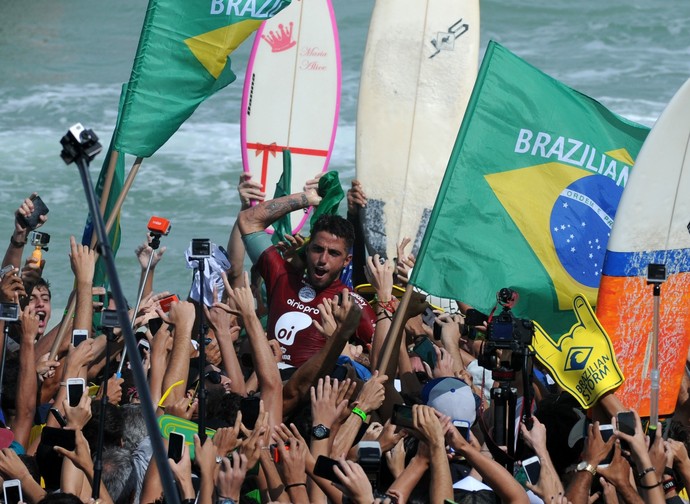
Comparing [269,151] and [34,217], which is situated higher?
[269,151]

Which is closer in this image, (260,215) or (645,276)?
(645,276)

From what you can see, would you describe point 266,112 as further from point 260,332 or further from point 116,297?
point 116,297

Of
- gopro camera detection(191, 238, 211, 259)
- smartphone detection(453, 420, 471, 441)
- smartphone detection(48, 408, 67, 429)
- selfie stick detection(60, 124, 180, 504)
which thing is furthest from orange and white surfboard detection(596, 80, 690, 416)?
selfie stick detection(60, 124, 180, 504)

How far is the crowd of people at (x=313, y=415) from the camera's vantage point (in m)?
3.93

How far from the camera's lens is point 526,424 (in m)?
4.18

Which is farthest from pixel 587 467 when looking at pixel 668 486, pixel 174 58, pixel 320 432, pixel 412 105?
pixel 412 105

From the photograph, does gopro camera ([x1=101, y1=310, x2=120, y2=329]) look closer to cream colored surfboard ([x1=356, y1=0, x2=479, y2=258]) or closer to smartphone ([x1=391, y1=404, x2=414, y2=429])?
smartphone ([x1=391, y1=404, x2=414, y2=429])

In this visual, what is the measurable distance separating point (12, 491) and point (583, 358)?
78.2 inches

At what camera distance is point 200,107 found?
59.7 feet

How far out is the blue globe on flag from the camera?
5477 mm

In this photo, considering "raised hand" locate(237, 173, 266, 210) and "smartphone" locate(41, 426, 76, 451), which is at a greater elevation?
"raised hand" locate(237, 173, 266, 210)

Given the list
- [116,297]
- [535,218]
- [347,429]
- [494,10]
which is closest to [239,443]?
[347,429]

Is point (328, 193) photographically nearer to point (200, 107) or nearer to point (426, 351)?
point (426, 351)

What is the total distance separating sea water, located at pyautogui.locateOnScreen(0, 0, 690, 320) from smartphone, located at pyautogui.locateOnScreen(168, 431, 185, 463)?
306 inches
